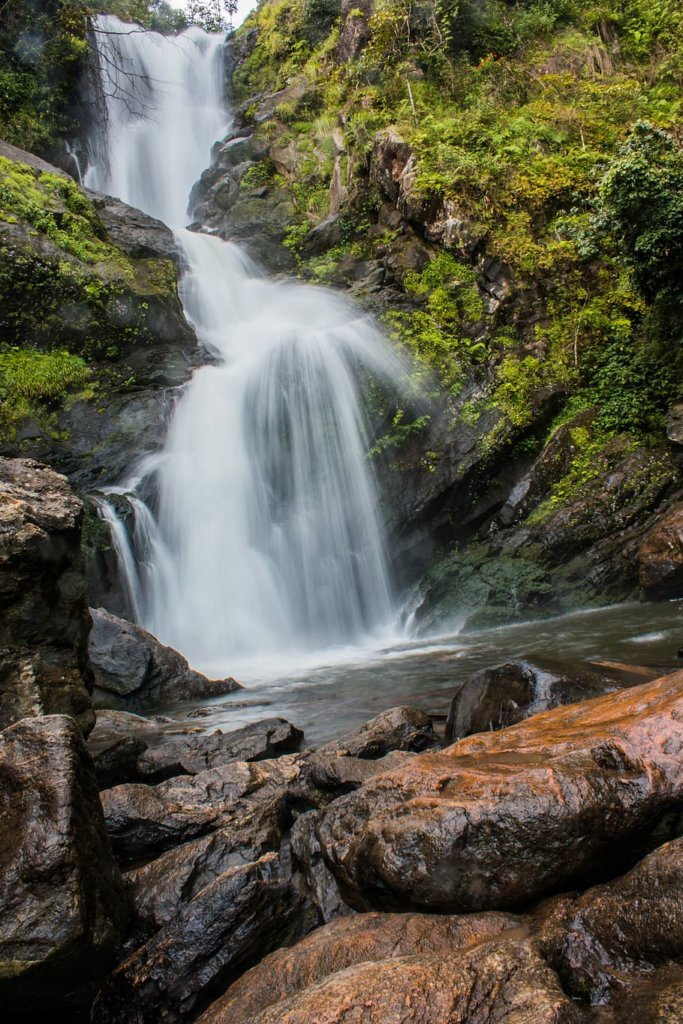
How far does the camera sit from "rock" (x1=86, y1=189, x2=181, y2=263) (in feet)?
64.3

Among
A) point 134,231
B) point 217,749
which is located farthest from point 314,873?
point 134,231

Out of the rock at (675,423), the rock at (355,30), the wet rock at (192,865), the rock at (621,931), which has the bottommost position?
the wet rock at (192,865)

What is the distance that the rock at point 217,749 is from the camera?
5.85 metres

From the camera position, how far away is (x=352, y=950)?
2629 millimetres

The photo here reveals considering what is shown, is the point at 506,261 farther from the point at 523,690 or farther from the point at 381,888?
the point at 381,888

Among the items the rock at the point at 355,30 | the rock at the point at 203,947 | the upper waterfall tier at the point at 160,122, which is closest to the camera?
the rock at the point at 203,947

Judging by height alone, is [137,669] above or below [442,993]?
above

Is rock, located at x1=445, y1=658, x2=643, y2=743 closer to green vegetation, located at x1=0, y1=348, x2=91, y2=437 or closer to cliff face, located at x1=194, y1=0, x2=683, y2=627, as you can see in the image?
cliff face, located at x1=194, y1=0, x2=683, y2=627

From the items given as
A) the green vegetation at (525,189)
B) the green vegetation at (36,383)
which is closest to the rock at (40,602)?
the green vegetation at (36,383)

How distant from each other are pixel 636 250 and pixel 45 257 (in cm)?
1400

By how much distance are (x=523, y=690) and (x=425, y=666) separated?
4748 millimetres

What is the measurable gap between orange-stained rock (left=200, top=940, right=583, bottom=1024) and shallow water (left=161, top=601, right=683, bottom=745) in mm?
4558

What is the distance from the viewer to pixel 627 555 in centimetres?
1185

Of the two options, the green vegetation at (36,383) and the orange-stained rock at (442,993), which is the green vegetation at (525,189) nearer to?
the green vegetation at (36,383)
